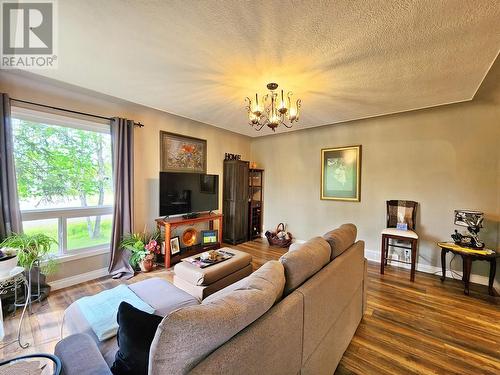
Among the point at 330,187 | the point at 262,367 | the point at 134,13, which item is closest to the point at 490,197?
the point at 330,187

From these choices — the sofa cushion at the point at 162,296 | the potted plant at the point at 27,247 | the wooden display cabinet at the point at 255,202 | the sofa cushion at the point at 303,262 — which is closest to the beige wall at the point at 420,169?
the wooden display cabinet at the point at 255,202

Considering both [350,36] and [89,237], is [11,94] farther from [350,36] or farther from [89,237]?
[350,36]

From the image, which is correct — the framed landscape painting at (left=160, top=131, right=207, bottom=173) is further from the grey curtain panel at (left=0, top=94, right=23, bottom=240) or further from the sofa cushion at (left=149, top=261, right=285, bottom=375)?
Answer: the sofa cushion at (left=149, top=261, right=285, bottom=375)

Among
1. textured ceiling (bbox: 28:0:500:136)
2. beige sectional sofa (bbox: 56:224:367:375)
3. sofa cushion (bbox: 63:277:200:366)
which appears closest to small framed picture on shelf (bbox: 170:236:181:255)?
sofa cushion (bbox: 63:277:200:366)

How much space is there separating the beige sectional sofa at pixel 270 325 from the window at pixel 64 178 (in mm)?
2284

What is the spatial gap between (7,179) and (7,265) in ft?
3.60

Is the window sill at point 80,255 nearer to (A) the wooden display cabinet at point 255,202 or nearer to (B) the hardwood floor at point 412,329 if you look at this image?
(B) the hardwood floor at point 412,329

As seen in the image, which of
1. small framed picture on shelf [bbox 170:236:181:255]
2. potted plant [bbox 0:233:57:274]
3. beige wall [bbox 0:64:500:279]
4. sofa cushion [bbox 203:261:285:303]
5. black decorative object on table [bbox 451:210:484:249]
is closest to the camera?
sofa cushion [bbox 203:261:285:303]

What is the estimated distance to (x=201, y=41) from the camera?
5.77ft

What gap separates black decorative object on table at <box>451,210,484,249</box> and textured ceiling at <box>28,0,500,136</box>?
1534mm

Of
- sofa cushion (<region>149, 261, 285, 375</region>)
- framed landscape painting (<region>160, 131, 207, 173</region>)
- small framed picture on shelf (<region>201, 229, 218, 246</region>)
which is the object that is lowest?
small framed picture on shelf (<region>201, 229, 218, 246</region>)

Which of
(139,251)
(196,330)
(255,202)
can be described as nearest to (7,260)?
(139,251)

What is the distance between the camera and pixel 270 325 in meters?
0.93

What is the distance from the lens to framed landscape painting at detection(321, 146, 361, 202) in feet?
13.2
